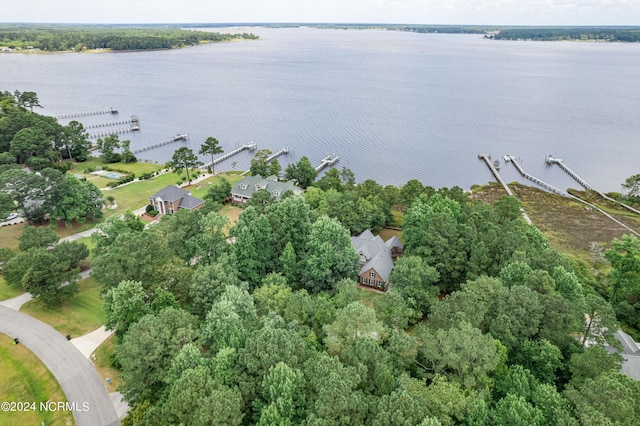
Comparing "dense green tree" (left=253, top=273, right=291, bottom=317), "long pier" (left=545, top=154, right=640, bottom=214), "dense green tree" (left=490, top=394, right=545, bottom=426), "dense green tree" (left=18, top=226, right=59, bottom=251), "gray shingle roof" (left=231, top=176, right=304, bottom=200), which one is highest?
"dense green tree" (left=490, top=394, right=545, bottom=426)

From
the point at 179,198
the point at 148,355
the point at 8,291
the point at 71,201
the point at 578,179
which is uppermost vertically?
the point at 71,201

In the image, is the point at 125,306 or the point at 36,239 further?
the point at 36,239

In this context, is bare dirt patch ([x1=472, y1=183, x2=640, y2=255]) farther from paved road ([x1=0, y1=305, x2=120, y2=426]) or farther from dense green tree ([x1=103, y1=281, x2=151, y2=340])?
paved road ([x1=0, y1=305, x2=120, y2=426])

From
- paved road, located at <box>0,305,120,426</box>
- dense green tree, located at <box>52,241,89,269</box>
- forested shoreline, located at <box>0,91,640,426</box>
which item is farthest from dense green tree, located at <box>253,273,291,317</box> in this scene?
dense green tree, located at <box>52,241,89,269</box>

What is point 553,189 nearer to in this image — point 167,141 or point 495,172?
point 495,172

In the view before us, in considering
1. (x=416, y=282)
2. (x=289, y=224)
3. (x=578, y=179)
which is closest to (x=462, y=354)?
(x=416, y=282)

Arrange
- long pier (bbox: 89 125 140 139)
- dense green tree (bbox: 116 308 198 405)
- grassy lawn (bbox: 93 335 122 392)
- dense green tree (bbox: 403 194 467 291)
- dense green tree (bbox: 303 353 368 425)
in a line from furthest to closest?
long pier (bbox: 89 125 140 139)
dense green tree (bbox: 403 194 467 291)
grassy lawn (bbox: 93 335 122 392)
dense green tree (bbox: 116 308 198 405)
dense green tree (bbox: 303 353 368 425)

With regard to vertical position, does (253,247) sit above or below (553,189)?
above
